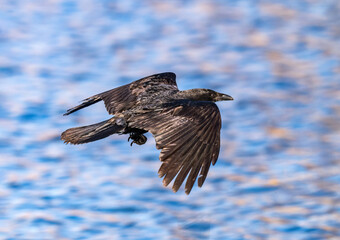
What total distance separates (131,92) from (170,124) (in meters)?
1.49

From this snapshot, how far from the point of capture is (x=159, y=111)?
8461 millimetres

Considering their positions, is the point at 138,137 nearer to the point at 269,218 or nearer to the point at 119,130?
the point at 119,130

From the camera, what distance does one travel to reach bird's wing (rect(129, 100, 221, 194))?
7617mm

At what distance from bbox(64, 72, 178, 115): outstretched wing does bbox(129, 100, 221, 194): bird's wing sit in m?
0.61

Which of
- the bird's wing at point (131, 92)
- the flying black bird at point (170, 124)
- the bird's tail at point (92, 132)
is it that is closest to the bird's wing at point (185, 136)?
the flying black bird at point (170, 124)

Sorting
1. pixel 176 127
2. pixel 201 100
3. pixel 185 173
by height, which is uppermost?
pixel 201 100

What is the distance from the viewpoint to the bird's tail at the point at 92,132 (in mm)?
8562

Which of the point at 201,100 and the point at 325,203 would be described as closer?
the point at 201,100

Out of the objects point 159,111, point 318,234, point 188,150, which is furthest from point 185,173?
point 318,234

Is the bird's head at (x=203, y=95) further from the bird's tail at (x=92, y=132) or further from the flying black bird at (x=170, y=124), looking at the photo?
the bird's tail at (x=92, y=132)

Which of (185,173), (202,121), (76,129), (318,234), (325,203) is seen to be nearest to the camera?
(185,173)

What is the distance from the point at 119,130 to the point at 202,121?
958mm

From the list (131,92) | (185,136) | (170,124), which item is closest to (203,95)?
(131,92)

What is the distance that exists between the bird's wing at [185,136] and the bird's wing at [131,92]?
1.95 feet
